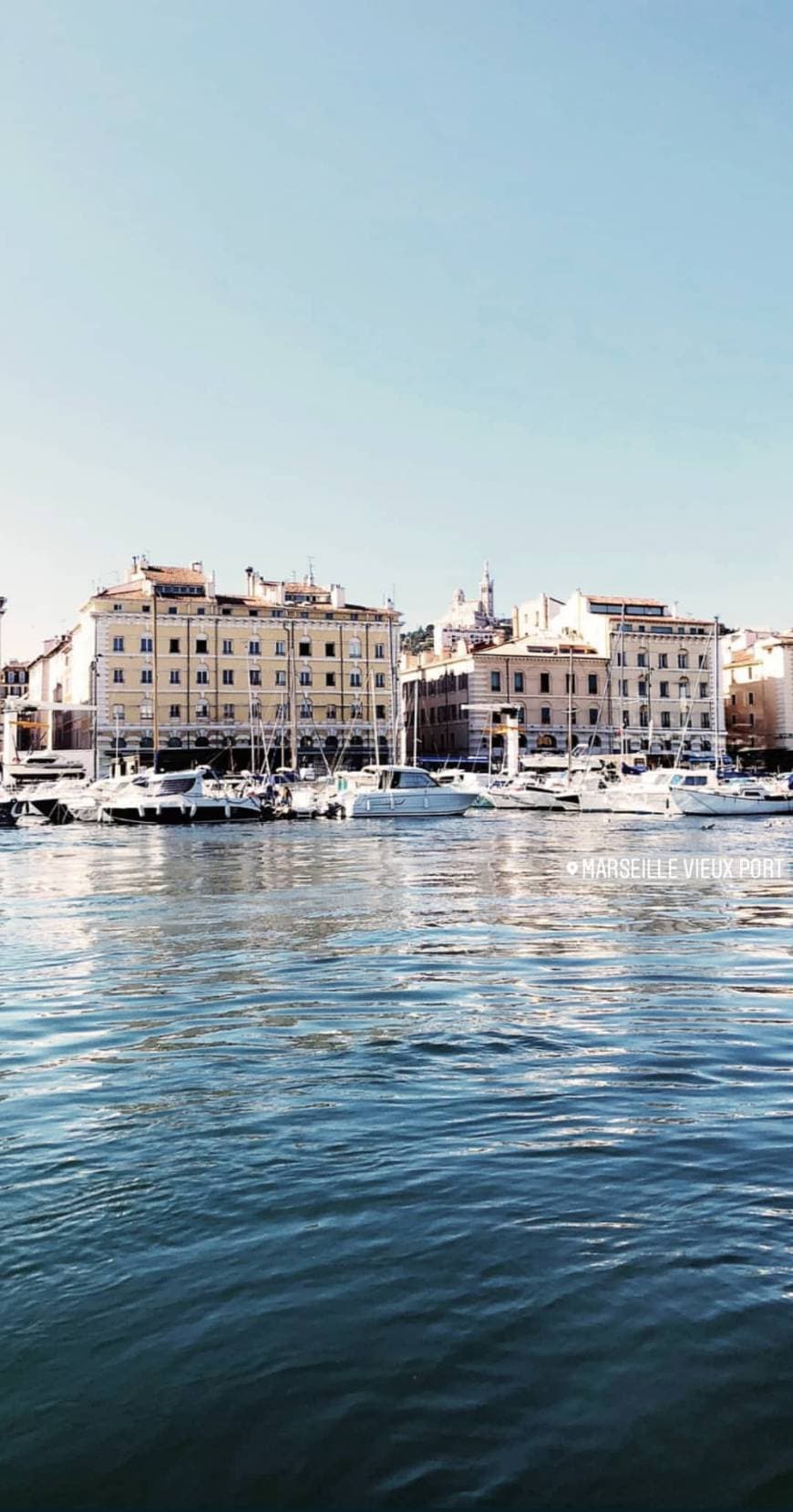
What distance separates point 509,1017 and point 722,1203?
450 centimetres

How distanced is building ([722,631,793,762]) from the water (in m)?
97.6

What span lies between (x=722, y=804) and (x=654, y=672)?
162 ft

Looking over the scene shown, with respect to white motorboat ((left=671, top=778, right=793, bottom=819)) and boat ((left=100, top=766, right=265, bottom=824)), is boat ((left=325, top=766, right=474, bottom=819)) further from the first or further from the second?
white motorboat ((left=671, top=778, right=793, bottom=819))

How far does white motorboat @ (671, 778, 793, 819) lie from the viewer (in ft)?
173

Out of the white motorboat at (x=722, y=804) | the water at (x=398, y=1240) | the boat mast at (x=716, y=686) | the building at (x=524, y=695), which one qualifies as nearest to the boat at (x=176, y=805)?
the white motorboat at (x=722, y=804)

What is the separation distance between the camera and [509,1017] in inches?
401

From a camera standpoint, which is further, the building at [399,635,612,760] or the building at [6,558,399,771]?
the building at [399,635,612,760]

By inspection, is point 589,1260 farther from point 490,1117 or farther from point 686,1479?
point 490,1117

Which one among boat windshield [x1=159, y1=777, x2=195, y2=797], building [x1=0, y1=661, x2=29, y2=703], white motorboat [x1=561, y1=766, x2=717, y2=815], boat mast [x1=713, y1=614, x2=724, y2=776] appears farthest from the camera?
building [x1=0, y1=661, x2=29, y2=703]

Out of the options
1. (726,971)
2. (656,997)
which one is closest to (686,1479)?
(656,997)

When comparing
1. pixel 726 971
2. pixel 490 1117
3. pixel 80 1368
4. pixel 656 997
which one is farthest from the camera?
pixel 726 971

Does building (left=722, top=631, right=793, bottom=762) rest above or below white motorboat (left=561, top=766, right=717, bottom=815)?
above

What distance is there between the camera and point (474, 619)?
16788 cm

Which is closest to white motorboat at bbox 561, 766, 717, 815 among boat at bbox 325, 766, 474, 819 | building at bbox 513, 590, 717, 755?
boat at bbox 325, 766, 474, 819
